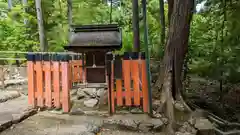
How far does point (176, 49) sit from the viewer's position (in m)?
4.93

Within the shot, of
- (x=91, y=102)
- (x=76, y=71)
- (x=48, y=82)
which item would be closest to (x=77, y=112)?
(x=91, y=102)

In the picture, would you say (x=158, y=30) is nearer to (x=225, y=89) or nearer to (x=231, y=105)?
(x=225, y=89)

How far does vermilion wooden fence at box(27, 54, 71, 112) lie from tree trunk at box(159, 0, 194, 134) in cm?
207

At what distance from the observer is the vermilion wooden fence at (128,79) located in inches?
192

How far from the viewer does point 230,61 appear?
7.01 metres

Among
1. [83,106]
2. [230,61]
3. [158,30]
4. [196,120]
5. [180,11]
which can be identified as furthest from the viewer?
[158,30]

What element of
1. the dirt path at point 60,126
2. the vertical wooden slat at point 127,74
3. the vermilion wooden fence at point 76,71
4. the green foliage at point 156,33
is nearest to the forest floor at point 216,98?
the green foliage at point 156,33

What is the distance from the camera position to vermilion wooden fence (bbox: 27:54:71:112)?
16.3ft

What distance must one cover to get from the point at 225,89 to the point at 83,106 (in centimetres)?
551

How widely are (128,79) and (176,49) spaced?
3.83 ft

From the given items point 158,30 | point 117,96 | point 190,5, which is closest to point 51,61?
point 117,96

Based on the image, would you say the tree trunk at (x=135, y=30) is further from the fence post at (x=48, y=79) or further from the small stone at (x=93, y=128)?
the small stone at (x=93, y=128)

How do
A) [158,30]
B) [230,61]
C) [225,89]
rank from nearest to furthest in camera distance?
[230,61], [225,89], [158,30]

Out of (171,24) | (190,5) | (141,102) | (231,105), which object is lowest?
(231,105)
